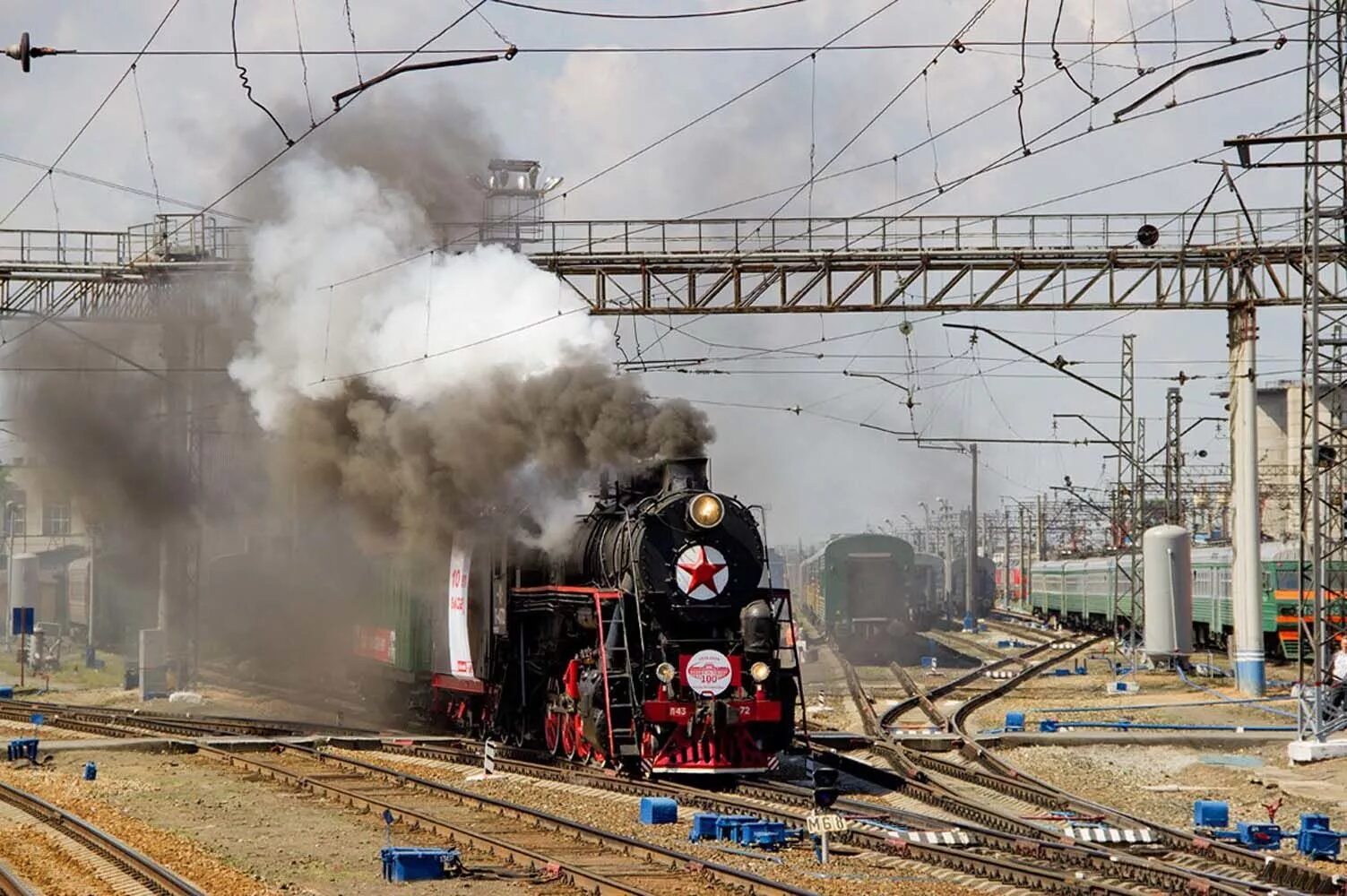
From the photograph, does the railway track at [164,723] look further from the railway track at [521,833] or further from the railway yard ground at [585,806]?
the railway track at [521,833]

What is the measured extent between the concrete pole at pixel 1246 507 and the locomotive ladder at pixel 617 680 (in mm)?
17192

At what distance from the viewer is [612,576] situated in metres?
19.5

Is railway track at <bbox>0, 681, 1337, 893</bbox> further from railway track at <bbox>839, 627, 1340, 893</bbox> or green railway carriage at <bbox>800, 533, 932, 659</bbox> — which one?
green railway carriage at <bbox>800, 533, 932, 659</bbox>

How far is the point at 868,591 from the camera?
5022 centimetres

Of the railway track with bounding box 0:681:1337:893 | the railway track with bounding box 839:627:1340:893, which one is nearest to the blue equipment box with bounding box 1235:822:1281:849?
the railway track with bounding box 839:627:1340:893

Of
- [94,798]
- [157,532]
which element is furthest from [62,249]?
[94,798]

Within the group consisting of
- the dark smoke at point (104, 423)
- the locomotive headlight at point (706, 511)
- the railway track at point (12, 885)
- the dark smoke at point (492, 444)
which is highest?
the dark smoke at point (104, 423)

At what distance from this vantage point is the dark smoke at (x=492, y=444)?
20406 millimetres

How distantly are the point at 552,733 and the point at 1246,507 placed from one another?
1625cm

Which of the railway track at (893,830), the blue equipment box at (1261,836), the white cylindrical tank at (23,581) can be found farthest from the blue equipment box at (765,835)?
the white cylindrical tank at (23,581)

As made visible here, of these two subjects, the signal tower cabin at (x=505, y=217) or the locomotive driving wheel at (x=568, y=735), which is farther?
the signal tower cabin at (x=505, y=217)

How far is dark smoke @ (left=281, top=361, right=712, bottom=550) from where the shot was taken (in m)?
20.4

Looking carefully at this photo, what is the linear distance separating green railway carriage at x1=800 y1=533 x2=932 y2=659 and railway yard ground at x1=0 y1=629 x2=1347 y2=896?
17569mm

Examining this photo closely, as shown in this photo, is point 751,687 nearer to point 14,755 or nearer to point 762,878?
point 762,878
